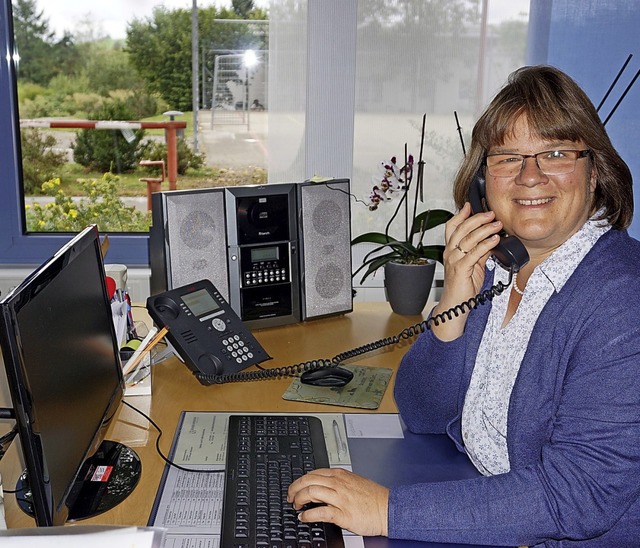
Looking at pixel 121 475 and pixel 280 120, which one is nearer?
pixel 121 475

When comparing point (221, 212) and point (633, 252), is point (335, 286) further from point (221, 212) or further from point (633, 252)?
point (633, 252)

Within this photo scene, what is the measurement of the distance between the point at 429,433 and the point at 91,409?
2.08 ft

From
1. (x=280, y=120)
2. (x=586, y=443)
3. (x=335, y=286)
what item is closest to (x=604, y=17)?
(x=280, y=120)

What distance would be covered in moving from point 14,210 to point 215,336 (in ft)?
4.73

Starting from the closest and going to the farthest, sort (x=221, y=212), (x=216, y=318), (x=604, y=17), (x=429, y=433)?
1. (x=429, y=433)
2. (x=216, y=318)
3. (x=221, y=212)
4. (x=604, y=17)

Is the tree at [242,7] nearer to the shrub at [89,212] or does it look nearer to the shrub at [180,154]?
the shrub at [180,154]

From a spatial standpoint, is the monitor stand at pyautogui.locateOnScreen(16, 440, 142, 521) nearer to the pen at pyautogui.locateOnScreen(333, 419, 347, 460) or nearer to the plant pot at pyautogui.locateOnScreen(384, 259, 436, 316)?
the pen at pyautogui.locateOnScreen(333, 419, 347, 460)

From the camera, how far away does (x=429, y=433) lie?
1491 millimetres

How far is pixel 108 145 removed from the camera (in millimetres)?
2902

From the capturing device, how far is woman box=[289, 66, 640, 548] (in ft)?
3.63

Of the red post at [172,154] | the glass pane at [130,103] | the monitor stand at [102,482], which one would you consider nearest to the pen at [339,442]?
the monitor stand at [102,482]

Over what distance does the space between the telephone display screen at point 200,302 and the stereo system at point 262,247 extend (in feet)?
0.50

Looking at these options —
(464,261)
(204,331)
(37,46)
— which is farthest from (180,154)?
A: (464,261)

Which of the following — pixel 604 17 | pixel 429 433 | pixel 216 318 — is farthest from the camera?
pixel 604 17
